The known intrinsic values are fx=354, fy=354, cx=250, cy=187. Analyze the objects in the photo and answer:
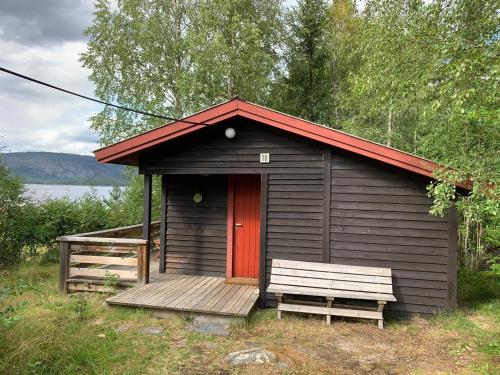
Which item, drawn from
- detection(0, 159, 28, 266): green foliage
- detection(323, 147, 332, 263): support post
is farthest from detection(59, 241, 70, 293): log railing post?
detection(323, 147, 332, 263): support post

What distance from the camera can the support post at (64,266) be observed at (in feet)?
19.4

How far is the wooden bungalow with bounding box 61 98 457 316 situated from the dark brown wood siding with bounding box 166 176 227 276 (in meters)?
0.40

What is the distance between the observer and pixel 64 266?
5.91 metres

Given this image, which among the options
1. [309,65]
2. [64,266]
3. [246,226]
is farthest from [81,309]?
[309,65]

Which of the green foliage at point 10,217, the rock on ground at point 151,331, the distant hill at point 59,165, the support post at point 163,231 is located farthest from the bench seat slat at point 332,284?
the distant hill at point 59,165

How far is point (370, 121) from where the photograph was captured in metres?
13.6

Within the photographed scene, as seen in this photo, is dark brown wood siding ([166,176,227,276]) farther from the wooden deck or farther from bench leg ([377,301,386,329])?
bench leg ([377,301,386,329])

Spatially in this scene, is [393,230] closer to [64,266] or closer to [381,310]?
[381,310]

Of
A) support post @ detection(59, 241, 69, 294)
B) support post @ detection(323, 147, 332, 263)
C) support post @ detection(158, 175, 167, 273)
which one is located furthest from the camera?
support post @ detection(158, 175, 167, 273)

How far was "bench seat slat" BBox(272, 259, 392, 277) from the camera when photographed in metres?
5.16

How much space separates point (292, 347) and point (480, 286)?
5.09m

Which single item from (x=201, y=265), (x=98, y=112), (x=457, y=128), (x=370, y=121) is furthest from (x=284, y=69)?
(x=201, y=265)

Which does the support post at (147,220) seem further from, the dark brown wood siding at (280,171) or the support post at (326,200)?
the support post at (326,200)

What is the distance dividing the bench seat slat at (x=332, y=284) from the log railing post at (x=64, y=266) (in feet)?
11.4
